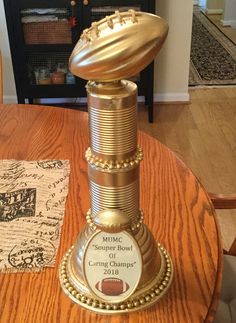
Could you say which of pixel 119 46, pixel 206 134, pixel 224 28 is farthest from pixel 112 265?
pixel 224 28

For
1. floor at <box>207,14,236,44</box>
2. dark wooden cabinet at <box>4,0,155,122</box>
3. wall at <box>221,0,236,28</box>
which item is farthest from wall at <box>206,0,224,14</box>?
dark wooden cabinet at <box>4,0,155,122</box>

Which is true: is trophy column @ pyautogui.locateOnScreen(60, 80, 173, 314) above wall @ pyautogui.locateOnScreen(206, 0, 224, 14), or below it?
above

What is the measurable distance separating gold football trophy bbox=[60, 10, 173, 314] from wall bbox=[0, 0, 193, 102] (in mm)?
2574

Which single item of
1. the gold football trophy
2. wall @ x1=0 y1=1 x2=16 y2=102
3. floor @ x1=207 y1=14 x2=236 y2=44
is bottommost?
floor @ x1=207 y1=14 x2=236 y2=44

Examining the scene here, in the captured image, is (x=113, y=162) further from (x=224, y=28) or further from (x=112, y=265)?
(x=224, y=28)

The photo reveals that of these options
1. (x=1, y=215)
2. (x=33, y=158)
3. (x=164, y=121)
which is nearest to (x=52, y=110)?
(x=33, y=158)

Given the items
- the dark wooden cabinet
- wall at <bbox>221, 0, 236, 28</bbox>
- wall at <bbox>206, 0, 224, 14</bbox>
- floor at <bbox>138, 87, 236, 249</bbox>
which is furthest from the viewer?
wall at <bbox>206, 0, 224, 14</bbox>

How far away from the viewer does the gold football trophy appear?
485 millimetres

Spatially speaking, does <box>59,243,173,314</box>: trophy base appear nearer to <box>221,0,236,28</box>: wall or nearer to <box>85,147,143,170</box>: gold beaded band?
<box>85,147,143,170</box>: gold beaded band

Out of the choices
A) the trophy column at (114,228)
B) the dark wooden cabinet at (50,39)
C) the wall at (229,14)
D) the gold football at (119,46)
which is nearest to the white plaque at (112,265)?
the trophy column at (114,228)

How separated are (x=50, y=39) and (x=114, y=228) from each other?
2.47m

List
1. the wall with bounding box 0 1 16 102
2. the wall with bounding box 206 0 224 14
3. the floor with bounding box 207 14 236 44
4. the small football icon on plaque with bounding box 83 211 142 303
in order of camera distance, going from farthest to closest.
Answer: the wall with bounding box 206 0 224 14
the floor with bounding box 207 14 236 44
the wall with bounding box 0 1 16 102
the small football icon on plaque with bounding box 83 211 142 303

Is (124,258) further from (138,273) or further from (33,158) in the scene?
(33,158)

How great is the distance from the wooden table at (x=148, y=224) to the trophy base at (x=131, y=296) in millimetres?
10
